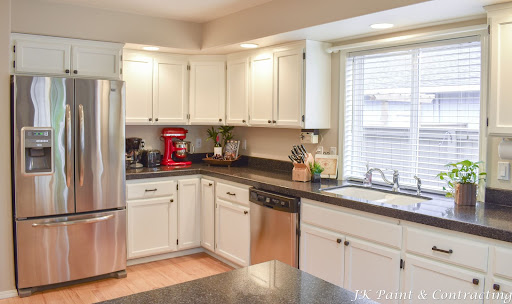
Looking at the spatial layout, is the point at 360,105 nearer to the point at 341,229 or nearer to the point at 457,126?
the point at 457,126

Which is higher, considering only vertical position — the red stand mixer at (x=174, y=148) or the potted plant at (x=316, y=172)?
the red stand mixer at (x=174, y=148)

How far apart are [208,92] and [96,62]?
3.87 ft

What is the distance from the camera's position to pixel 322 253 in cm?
318

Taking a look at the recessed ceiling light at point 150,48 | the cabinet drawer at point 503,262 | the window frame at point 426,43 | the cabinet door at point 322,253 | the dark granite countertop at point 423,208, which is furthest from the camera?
the recessed ceiling light at point 150,48

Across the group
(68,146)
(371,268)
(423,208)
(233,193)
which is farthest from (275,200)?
(68,146)

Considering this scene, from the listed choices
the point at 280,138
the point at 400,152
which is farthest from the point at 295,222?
the point at 280,138

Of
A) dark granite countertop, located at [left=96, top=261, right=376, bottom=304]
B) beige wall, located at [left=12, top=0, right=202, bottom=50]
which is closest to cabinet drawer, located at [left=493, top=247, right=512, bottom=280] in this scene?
dark granite countertop, located at [left=96, top=261, right=376, bottom=304]

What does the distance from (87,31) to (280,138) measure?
80.4 inches

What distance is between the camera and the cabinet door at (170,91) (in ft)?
15.0

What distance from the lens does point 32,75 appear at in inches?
147

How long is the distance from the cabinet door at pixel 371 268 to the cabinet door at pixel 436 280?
9 centimetres

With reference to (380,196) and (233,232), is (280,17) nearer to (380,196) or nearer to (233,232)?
(380,196)

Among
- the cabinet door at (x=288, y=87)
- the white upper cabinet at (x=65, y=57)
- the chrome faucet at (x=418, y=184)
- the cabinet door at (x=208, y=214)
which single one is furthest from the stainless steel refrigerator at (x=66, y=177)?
the chrome faucet at (x=418, y=184)

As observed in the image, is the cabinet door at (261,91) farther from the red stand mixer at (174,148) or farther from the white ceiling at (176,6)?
the red stand mixer at (174,148)
